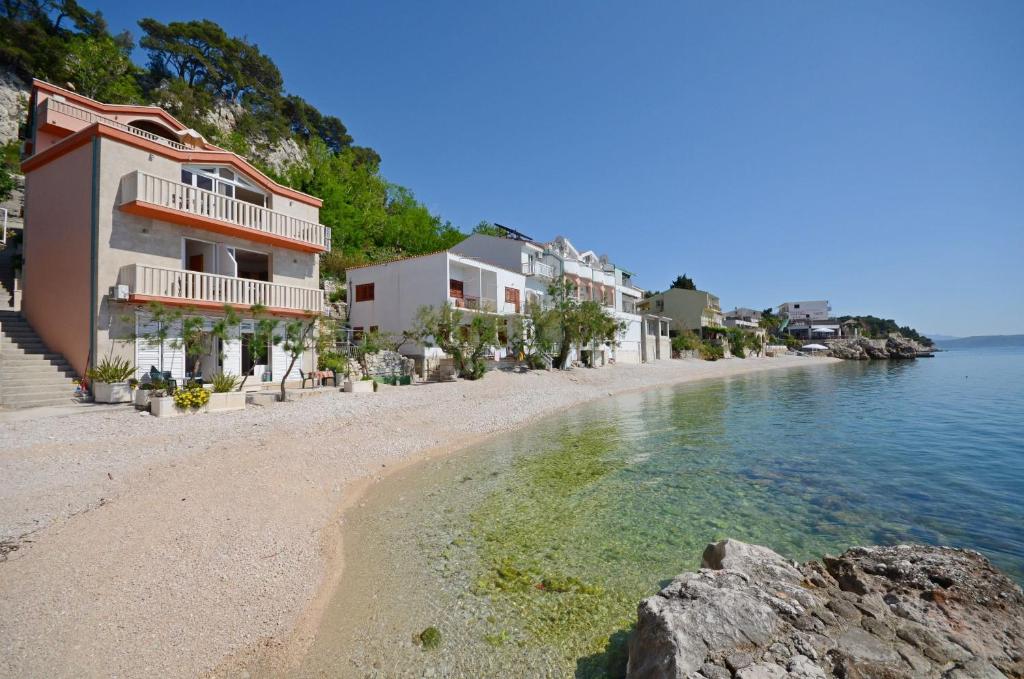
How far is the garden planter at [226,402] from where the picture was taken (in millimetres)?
13516

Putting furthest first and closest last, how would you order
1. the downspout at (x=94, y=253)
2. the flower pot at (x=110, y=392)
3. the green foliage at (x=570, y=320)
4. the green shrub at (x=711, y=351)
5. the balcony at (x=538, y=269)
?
the green shrub at (x=711, y=351) < the balcony at (x=538, y=269) < the green foliage at (x=570, y=320) < the downspout at (x=94, y=253) < the flower pot at (x=110, y=392)

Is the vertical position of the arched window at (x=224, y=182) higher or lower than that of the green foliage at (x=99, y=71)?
lower

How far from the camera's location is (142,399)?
13023 mm

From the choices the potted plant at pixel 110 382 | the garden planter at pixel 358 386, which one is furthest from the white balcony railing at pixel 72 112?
the garden planter at pixel 358 386

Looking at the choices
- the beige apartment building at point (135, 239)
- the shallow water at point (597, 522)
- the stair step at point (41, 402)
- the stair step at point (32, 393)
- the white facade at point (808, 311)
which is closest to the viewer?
the shallow water at point (597, 522)

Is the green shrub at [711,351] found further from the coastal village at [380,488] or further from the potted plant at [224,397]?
the potted plant at [224,397]

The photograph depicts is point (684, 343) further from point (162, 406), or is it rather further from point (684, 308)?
point (162, 406)

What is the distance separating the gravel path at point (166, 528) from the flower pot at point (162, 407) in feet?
1.48

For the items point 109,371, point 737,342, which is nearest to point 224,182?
point 109,371

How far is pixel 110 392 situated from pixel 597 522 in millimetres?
14352

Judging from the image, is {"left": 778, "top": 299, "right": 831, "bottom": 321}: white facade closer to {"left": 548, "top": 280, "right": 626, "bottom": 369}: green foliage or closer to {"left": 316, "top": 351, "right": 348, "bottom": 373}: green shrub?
{"left": 548, "top": 280, "right": 626, "bottom": 369}: green foliage

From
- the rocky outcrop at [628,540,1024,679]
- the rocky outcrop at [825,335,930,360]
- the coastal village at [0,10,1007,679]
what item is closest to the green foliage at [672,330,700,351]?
the coastal village at [0,10,1007,679]

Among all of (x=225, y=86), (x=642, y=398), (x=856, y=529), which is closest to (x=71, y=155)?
(x=856, y=529)

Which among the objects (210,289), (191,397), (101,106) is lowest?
(191,397)
